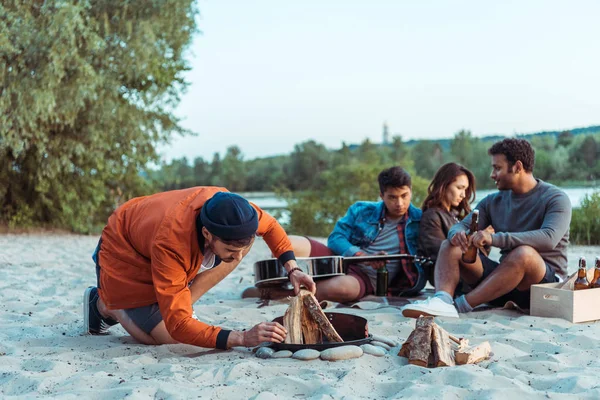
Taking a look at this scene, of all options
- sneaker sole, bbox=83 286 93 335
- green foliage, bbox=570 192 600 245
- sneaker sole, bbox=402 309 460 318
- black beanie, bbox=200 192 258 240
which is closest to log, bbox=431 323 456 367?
sneaker sole, bbox=402 309 460 318

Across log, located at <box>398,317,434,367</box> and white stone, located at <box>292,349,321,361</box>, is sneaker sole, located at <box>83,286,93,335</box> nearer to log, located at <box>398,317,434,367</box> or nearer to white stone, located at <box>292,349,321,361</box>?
white stone, located at <box>292,349,321,361</box>

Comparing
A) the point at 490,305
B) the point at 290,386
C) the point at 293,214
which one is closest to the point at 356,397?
the point at 290,386

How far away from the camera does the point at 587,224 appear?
10.0 m

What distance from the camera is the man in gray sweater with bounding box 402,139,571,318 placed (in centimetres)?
419

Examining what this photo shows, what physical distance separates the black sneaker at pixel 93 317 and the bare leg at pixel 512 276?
2.38 meters

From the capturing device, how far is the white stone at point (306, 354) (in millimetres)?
3197

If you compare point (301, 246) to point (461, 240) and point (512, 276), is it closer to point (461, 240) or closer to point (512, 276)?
point (461, 240)

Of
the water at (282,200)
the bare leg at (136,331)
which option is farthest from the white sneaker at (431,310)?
the water at (282,200)

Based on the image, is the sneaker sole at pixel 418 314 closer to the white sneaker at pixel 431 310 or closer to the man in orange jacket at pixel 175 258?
the white sneaker at pixel 431 310

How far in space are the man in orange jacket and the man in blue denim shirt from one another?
1.34 metres

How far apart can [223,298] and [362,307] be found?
4.10ft

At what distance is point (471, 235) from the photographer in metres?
4.26

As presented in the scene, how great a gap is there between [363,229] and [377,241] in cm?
15

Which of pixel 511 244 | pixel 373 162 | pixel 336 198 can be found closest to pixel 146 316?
pixel 511 244
